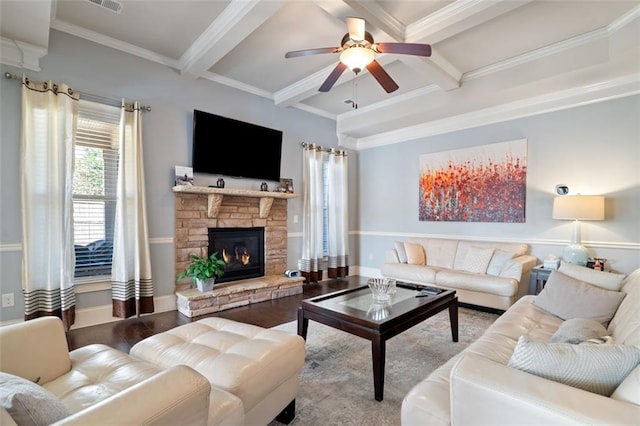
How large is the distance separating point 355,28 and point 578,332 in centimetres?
242

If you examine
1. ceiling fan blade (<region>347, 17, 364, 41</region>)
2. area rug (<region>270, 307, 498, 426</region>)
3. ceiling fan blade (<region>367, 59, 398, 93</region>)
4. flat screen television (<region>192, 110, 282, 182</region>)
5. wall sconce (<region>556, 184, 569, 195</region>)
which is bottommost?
area rug (<region>270, 307, 498, 426</region>)

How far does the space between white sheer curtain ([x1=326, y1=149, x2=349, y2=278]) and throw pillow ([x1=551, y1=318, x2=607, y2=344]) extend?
403cm

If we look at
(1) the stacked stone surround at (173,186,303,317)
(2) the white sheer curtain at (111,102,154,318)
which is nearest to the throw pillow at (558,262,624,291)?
(1) the stacked stone surround at (173,186,303,317)

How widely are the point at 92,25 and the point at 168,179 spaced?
165 centimetres

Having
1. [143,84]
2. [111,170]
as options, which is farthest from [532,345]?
[143,84]

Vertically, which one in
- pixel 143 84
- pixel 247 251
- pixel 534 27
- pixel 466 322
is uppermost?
pixel 534 27

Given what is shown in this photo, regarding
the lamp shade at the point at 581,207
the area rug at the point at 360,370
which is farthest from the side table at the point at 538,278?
the area rug at the point at 360,370

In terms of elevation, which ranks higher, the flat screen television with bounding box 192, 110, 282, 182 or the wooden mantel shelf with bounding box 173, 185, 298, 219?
the flat screen television with bounding box 192, 110, 282, 182

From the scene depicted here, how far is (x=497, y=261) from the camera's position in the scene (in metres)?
4.03

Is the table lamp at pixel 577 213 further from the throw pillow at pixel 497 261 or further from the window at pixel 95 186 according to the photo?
the window at pixel 95 186

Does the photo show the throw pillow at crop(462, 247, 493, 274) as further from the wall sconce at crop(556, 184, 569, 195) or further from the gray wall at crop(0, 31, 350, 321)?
the gray wall at crop(0, 31, 350, 321)

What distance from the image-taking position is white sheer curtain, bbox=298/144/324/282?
522 cm

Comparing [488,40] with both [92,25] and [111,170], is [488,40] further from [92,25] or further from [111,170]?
[111,170]

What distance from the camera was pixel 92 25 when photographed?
308 cm
